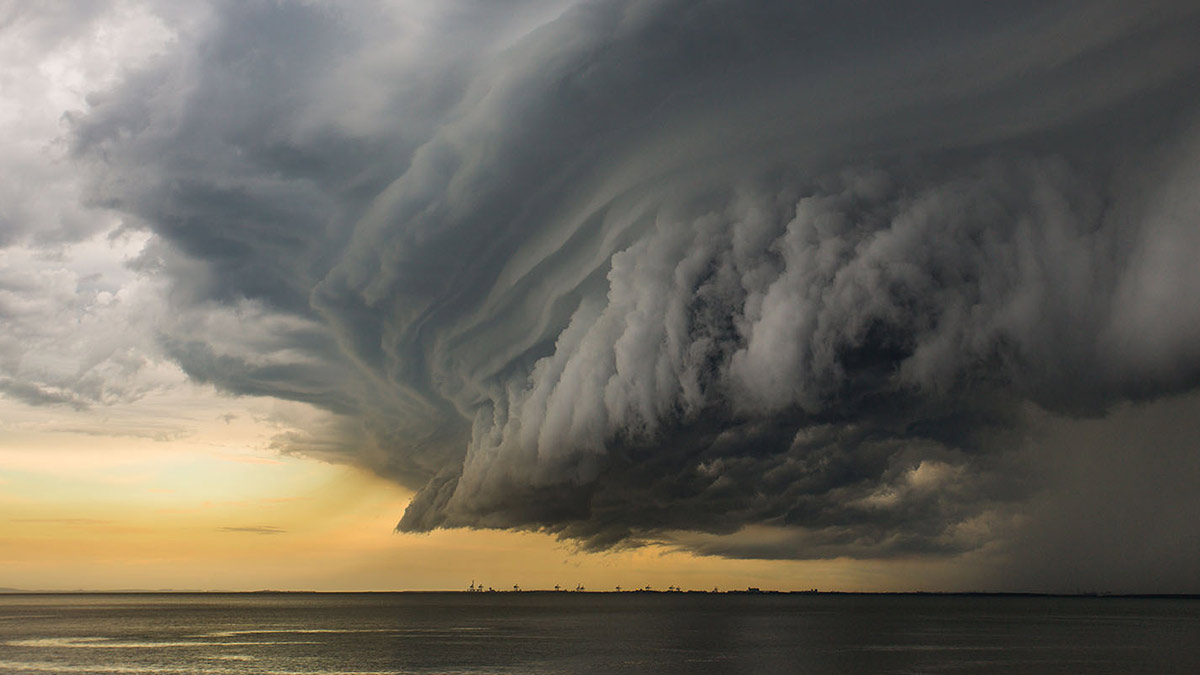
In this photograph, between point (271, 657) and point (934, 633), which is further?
point (934, 633)

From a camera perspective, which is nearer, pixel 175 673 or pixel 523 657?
pixel 175 673

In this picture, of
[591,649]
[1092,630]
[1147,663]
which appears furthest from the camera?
[1092,630]

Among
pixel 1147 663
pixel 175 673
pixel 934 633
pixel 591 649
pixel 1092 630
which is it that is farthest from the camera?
pixel 1092 630

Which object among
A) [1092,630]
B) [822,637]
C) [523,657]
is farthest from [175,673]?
[1092,630]

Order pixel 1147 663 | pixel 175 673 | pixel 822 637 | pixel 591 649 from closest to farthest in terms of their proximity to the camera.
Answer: pixel 175 673 → pixel 1147 663 → pixel 591 649 → pixel 822 637

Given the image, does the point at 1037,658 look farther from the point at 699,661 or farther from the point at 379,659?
the point at 379,659

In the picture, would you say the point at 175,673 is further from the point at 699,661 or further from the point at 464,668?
the point at 699,661

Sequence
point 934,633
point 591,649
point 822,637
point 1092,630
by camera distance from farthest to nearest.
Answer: point 1092,630
point 934,633
point 822,637
point 591,649

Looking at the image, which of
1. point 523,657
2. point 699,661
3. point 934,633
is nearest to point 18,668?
Result: point 523,657
